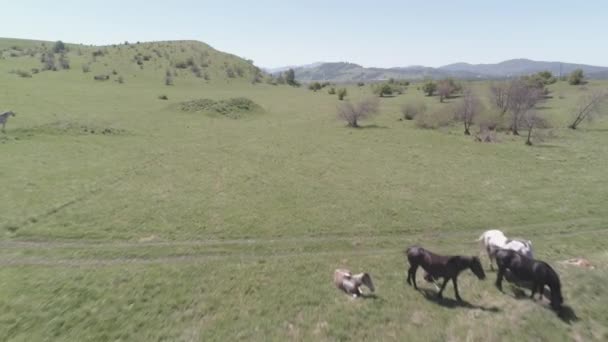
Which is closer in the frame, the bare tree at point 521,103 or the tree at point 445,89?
the bare tree at point 521,103

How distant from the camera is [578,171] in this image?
24.2 meters

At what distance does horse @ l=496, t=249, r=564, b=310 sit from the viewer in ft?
29.0

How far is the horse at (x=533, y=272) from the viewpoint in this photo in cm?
883

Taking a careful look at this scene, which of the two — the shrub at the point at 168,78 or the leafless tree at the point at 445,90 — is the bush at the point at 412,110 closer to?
the leafless tree at the point at 445,90

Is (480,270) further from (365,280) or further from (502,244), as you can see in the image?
(365,280)

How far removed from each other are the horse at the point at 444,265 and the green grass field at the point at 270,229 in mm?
794

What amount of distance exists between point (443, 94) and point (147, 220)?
75398 millimetres

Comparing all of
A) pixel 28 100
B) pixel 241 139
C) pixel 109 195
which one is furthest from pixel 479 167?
pixel 28 100

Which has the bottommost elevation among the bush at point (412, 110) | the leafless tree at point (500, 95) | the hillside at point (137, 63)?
the bush at point (412, 110)

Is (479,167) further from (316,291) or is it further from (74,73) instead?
(74,73)

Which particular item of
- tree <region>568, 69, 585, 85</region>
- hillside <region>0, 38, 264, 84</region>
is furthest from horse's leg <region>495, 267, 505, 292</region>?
tree <region>568, 69, 585, 85</region>

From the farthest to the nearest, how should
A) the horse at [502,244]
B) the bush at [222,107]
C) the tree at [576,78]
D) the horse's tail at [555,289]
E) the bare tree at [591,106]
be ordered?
the tree at [576,78], the bush at [222,107], the bare tree at [591,106], the horse at [502,244], the horse's tail at [555,289]

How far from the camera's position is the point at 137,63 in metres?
102

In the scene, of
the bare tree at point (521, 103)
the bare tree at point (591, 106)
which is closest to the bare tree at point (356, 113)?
the bare tree at point (521, 103)
